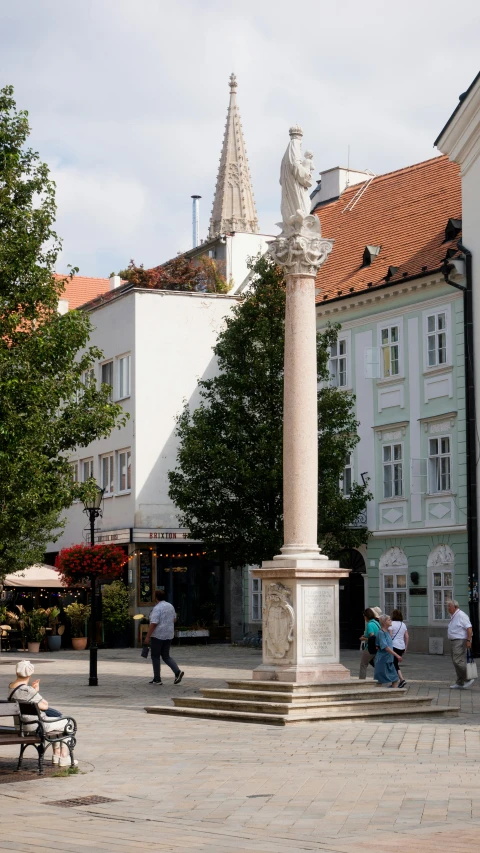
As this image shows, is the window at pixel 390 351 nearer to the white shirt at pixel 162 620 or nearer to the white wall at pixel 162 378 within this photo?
the white wall at pixel 162 378

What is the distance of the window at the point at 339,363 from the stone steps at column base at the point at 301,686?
22.2 meters

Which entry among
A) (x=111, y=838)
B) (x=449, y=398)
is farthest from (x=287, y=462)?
(x=449, y=398)

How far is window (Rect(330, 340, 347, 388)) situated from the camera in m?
40.8

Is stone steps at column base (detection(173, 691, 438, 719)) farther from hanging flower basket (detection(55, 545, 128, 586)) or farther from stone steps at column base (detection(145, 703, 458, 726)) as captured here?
hanging flower basket (detection(55, 545, 128, 586))

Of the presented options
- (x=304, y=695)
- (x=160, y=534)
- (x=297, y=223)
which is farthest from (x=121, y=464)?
(x=304, y=695)

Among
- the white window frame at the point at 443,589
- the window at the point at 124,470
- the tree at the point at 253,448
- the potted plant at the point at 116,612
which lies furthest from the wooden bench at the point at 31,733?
the window at the point at 124,470

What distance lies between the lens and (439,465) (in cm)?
3662

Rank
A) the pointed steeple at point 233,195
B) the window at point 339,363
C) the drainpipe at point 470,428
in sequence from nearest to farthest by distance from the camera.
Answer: the drainpipe at point 470,428, the window at point 339,363, the pointed steeple at point 233,195

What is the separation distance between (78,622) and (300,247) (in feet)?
79.8

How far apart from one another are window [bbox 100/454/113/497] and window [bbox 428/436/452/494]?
13680 millimetres

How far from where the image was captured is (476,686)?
80.1 feet

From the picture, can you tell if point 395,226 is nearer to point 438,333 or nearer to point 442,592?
point 438,333

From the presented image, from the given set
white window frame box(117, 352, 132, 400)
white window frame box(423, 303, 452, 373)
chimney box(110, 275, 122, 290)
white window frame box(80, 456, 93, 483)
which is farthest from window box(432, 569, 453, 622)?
chimney box(110, 275, 122, 290)

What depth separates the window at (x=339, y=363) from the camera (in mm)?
40781
